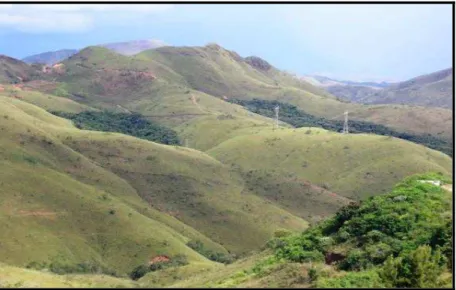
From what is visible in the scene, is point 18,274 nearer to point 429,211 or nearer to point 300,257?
point 300,257

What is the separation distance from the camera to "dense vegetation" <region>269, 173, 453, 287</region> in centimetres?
3206

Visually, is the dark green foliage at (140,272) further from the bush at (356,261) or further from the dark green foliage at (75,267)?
the bush at (356,261)

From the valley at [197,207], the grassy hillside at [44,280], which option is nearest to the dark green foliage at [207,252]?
the valley at [197,207]

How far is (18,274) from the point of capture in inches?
2016

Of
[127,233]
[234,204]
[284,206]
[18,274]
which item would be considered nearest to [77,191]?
[127,233]

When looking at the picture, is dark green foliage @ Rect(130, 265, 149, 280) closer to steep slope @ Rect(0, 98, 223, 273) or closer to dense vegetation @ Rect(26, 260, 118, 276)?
dense vegetation @ Rect(26, 260, 118, 276)

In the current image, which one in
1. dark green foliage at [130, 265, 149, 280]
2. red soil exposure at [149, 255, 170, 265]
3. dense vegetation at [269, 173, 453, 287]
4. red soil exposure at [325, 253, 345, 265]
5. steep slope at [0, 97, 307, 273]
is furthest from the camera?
steep slope at [0, 97, 307, 273]

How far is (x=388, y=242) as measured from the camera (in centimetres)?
4031

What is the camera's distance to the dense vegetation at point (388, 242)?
105 ft

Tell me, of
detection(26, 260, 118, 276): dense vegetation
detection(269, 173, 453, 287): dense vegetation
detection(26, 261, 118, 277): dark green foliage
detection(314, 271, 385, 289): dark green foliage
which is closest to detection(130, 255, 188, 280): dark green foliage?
detection(26, 261, 118, 277): dark green foliage

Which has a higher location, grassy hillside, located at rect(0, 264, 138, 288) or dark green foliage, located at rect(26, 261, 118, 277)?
grassy hillside, located at rect(0, 264, 138, 288)

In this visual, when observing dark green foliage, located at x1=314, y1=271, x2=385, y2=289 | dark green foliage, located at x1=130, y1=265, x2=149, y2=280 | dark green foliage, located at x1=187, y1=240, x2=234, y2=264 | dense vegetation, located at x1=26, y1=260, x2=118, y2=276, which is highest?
dark green foliage, located at x1=314, y1=271, x2=385, y2=289

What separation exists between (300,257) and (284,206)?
10343 cm

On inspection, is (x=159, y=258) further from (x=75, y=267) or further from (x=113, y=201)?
(x=113, y=201)
